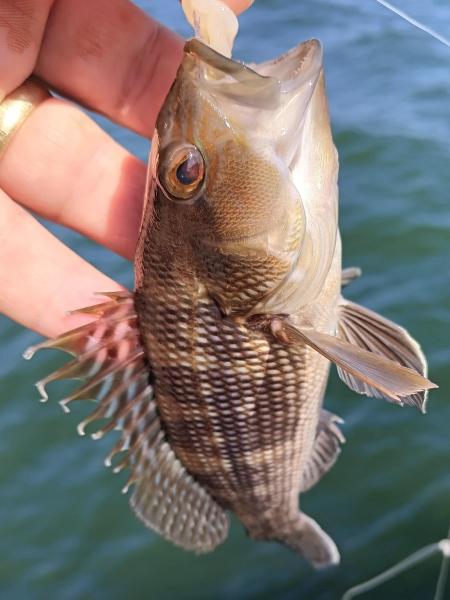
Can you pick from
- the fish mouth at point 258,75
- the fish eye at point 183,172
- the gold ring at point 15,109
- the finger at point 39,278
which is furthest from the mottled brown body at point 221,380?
the gold ring at point 15,109

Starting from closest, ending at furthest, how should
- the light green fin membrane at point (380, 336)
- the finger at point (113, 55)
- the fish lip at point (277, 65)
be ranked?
the fish lip at point (277, 65) → the light green fin membrane at point (380, 336) → the finger at point (113, 55)

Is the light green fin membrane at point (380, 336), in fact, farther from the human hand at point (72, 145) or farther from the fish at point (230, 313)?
the human hand at point (72, 145)

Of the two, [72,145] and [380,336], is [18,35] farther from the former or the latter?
[380,336]

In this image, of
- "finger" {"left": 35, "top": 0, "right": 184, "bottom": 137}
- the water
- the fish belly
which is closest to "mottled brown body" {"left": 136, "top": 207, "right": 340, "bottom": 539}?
the fish belly

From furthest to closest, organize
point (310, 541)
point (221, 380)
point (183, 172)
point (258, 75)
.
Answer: point (310, 541) < point (221, 380) < point (183, 172) < point (258, 75)

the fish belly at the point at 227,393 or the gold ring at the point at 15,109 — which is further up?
the gold ring at the point at 15,109

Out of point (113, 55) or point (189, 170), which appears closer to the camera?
point (189, 170)

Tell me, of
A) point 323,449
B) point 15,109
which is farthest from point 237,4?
point 323,449
